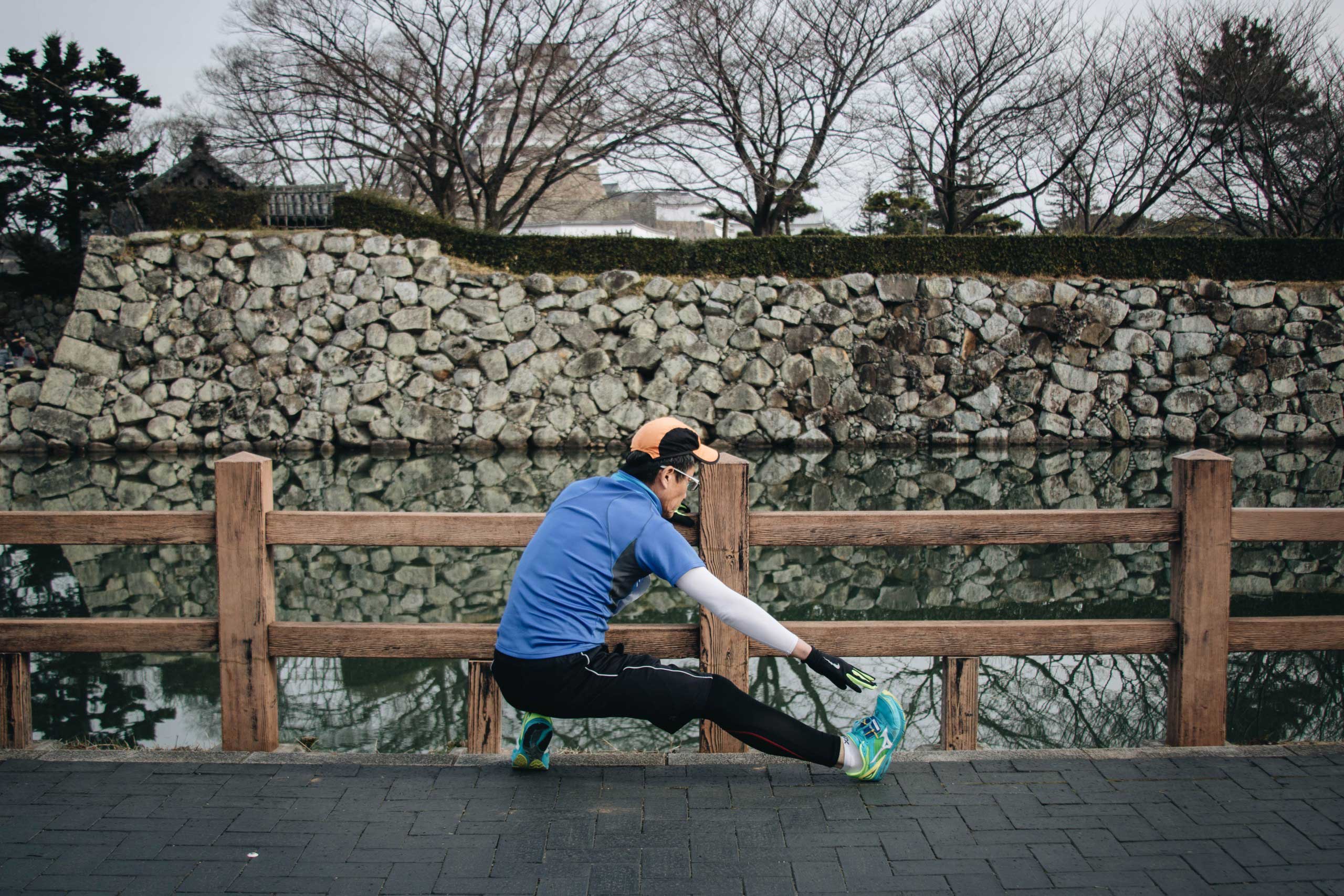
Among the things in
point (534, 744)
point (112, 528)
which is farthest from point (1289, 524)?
point (112, 528)

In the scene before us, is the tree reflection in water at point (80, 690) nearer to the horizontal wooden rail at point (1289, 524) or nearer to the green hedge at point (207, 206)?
the horizontal wooden rail at point (1289, 524)

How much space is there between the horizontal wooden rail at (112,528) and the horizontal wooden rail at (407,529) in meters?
0.27

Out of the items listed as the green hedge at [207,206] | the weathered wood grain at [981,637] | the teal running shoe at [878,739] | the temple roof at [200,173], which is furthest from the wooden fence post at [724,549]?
the temple roof at [200,173]

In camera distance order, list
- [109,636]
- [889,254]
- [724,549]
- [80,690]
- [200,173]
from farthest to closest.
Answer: [200,173] < [889,254] < [80,690] < [109,636] < [724,549]

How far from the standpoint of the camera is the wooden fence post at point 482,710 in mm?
3855

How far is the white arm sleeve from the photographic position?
320 cm

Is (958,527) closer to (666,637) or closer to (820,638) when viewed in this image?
(820,638)

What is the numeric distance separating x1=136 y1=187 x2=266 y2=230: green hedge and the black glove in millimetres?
16354

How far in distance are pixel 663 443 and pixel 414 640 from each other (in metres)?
A: 1.24

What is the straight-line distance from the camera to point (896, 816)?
3215 mm

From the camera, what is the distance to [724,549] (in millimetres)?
3740

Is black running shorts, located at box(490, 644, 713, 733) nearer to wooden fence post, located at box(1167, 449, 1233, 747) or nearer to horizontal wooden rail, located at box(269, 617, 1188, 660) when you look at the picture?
horizontal wooden rail, located at box(269, 617, 1188, 660)

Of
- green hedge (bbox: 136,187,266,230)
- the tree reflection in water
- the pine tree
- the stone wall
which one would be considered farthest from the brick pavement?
the pine tree

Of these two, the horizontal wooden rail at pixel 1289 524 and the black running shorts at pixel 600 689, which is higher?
the horizontal wooden rail at pixel 1289 524
